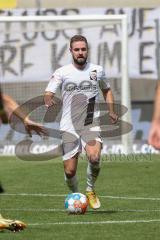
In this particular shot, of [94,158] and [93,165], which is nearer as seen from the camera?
[94,158]

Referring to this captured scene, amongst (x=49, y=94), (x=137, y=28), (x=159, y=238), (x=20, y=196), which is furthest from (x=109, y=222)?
(x=137, y=28)

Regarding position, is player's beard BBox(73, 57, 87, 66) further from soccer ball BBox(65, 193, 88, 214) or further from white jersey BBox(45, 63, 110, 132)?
soccer ball BBox(65, 193, 88, 214)

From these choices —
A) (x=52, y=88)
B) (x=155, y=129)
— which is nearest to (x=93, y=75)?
(x=52, y=88)

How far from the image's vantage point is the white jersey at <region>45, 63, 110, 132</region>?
14633mm

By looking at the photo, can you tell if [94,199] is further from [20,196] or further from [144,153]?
[144,153]

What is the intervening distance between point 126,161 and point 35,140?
2.85m

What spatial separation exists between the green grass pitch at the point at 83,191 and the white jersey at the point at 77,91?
137 cm

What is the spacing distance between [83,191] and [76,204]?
12.1 feet

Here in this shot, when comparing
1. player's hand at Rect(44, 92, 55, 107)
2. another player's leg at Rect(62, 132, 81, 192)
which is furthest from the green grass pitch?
player's hand at Rect(44, 92, 55, 107)

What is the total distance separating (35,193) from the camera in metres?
17.2

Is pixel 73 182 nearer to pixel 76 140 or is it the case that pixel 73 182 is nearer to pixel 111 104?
pixel 76 140

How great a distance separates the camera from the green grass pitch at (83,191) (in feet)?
38.7

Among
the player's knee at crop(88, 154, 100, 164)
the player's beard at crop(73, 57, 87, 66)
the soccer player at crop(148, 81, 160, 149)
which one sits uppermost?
the player's beard at crop(73, 57, 87, 66)

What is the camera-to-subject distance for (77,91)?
48.2 feet
